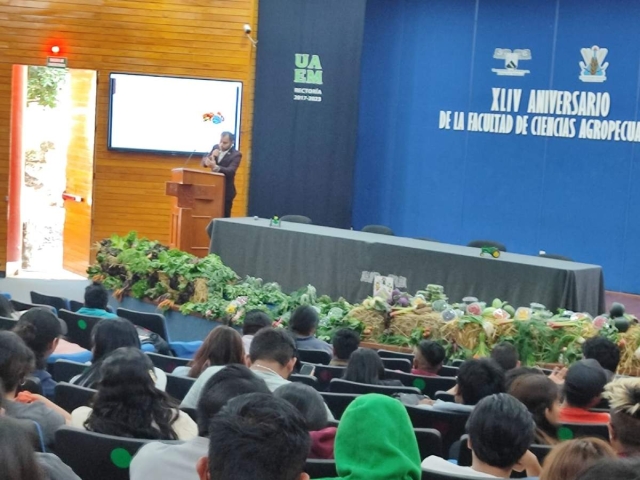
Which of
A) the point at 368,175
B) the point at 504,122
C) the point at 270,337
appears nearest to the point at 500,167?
the point at 504,122

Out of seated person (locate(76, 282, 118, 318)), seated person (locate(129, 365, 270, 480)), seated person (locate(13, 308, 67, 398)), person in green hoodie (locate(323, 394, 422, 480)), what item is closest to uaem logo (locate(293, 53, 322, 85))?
seated person (locate(76, 282, 118, 318))

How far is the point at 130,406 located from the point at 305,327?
10.7ft

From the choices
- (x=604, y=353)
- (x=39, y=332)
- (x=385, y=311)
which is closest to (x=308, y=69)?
(x=385, y=311)

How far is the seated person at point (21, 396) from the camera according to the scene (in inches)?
133

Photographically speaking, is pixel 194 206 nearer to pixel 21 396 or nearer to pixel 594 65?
pixel 594 65

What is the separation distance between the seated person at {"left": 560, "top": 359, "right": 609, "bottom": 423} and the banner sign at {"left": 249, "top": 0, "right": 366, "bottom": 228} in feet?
29.9

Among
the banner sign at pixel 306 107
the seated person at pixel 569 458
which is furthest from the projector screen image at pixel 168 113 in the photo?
the seated person at pixel 569 458

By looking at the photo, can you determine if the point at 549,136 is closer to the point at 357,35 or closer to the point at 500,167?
the point at 500,167

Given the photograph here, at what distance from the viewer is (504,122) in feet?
43.5

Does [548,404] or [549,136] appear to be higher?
[549,136]

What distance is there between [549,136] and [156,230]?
A: 4.97m

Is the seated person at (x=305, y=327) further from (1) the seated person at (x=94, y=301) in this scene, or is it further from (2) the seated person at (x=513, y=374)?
(2) the seated person at (x=513, y=374)

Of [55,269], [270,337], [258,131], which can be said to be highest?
[258,131]

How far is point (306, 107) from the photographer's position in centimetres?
1335
